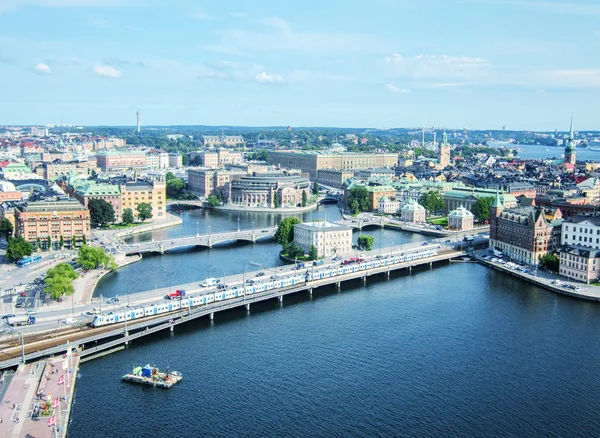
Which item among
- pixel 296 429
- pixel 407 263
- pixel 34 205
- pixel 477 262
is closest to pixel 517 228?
pixel 477 262

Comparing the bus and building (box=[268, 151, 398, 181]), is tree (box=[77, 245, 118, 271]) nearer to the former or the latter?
the bus

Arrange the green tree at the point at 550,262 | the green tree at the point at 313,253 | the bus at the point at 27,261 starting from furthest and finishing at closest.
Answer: the green tree at the point at 313,253 < the green tree at the point at 550,262 < the bus at the point at 27,261

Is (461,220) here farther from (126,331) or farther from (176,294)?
(126,331)

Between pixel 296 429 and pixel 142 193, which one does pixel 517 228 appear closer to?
pixel 296 429

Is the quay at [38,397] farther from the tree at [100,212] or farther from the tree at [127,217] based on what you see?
the tree at [127,217]

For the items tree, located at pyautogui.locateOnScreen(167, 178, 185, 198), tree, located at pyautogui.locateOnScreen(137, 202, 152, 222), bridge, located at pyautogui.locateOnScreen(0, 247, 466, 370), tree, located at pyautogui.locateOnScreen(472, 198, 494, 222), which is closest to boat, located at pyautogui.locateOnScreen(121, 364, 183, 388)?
bridge, located at pyautogui.locateOnScreen(0, 247, 466, 370)

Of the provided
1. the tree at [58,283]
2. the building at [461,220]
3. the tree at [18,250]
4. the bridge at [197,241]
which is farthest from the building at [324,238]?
the tree at [18,250]
